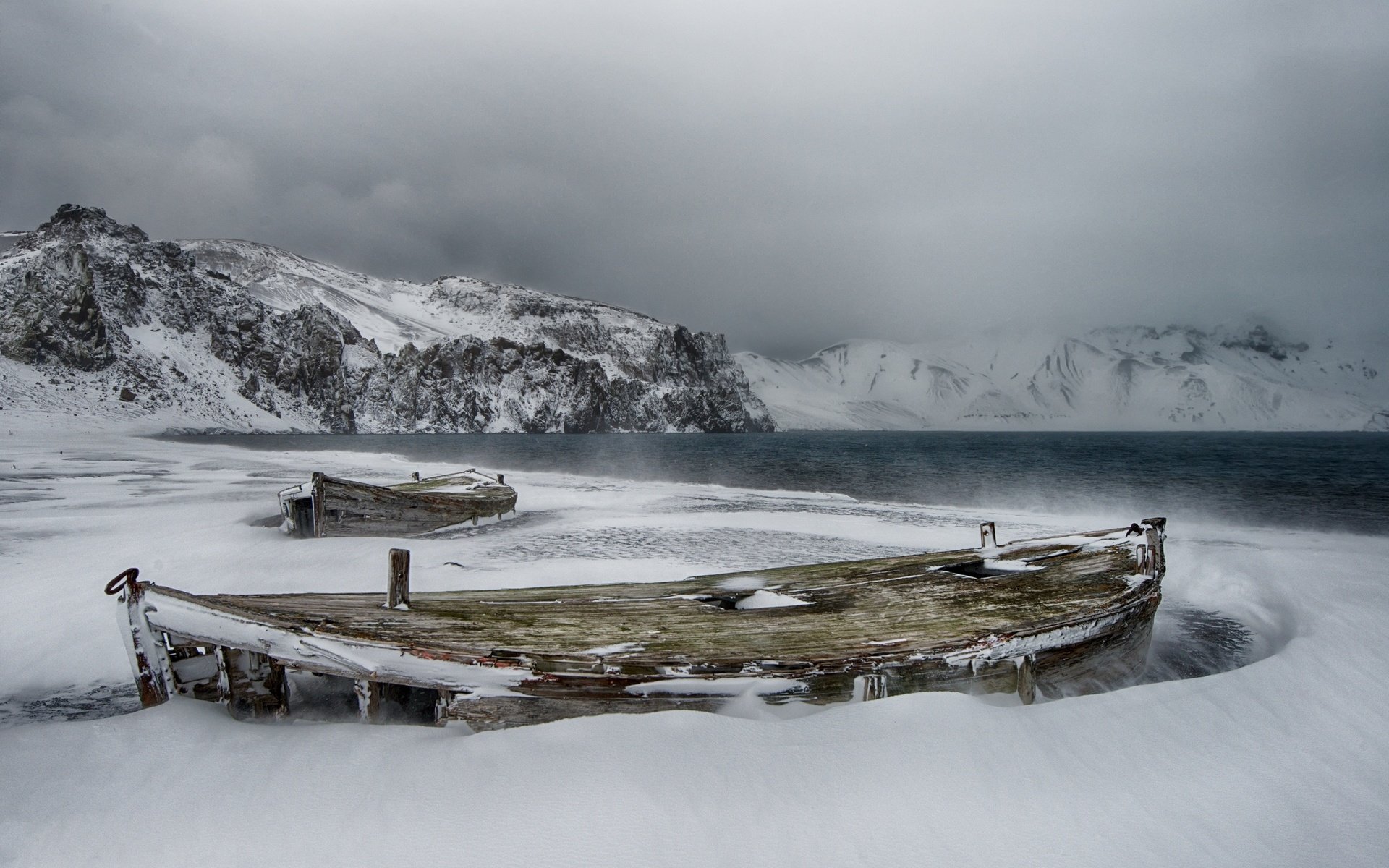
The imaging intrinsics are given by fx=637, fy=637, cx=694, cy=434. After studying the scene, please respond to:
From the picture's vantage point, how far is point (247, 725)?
18.6ft

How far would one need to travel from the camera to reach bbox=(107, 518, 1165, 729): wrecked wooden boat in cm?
537

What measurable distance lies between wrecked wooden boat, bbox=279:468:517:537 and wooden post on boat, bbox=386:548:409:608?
1286cm

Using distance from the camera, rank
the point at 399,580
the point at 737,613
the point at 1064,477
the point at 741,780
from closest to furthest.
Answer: the point at 741,780
the point at 399,580
the point at 737,613
the point at 1064,477

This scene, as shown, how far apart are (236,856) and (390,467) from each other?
166 ft

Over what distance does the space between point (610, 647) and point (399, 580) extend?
3.00 metres

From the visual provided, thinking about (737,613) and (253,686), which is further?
(737,613)

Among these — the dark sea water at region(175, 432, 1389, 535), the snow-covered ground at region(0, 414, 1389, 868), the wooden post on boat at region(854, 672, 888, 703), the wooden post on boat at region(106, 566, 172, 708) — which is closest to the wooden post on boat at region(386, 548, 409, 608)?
the snow-covered ground at region(0, 414, 1389, 868)

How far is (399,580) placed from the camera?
7285mm

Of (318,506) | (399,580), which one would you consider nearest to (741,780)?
(399,580)

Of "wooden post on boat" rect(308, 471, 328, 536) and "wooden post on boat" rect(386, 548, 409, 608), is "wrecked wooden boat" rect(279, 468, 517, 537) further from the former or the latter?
"wooden post on boat" rect(386, 548, 409, 608)

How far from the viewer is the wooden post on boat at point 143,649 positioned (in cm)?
568

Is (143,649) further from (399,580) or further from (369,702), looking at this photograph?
(399,580)

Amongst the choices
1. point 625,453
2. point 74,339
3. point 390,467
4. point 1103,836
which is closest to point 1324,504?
point 1103,836

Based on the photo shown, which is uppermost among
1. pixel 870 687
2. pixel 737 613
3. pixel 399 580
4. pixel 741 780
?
pixel 399 580
